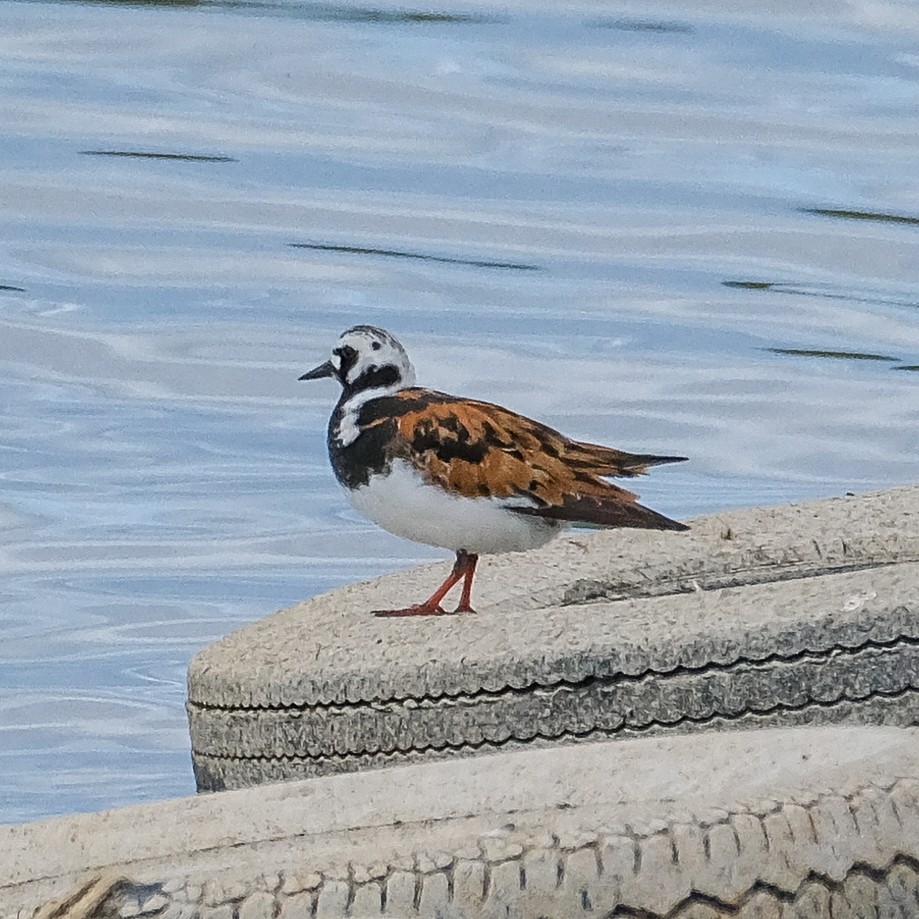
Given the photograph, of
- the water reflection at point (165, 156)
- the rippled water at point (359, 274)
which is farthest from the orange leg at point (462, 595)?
the water reflection at point (165, 156)

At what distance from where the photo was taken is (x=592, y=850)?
3.01 meters

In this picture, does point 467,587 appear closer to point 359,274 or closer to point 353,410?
→ point 353,410

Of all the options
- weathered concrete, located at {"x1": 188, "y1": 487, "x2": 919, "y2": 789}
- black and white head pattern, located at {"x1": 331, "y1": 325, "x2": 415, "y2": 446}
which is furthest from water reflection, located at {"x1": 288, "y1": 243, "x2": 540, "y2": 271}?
black and white head pattern, located at {"x1": 331, "y1": 325, "x2": 415, "y2": 446}

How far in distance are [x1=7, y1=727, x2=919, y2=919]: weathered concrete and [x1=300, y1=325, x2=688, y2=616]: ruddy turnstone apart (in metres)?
1.58

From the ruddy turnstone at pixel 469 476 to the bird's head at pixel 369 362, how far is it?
126mm

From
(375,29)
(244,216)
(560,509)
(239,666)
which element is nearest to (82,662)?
(239,666)

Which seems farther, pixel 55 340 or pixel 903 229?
pixel 903 229

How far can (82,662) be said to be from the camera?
6898mm

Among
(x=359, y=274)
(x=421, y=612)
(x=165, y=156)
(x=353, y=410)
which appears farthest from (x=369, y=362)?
(x=165, y=156)

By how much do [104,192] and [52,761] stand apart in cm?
667

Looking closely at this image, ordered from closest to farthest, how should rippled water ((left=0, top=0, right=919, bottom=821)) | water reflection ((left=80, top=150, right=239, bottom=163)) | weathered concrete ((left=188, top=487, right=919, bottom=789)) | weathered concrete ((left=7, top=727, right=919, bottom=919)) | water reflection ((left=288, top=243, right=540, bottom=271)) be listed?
weathered concrete ((left=7, top=727, right=919, bottom=919)) → weathered concrete ((left=188, top=487, right=919, bottom=789)) → rippled water ((left=0, top=0, right=919, bottom=821)) → water reflection ((left=288, top=243, right=540, bottom=271)) → water reflection ((left=80, top=150, right=239, bottom=163))

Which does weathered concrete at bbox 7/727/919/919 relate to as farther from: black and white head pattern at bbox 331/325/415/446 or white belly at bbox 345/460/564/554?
black and white head pattern at bbox 331/325/415/446

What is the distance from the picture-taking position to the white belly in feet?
16.5

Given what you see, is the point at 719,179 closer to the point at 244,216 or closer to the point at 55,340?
the point at 244,216
